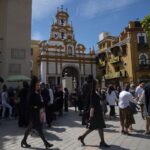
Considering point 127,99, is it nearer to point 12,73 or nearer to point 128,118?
point 128,118

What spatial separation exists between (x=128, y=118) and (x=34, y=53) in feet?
129

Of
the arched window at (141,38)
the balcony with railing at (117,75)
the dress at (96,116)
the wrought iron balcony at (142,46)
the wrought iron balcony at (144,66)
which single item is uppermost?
the arched window at (141,38)

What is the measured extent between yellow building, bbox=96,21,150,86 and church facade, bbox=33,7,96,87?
5468 millimetres

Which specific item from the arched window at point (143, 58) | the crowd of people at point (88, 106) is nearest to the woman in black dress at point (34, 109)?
the crowd of people at point (88, 106)

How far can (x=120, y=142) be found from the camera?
6922 millimetres

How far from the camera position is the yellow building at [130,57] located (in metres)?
37.2

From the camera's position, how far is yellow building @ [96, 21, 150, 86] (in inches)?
1464

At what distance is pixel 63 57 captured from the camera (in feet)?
145

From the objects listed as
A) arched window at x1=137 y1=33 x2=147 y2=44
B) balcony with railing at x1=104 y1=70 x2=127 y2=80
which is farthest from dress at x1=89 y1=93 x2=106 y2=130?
arched window at x1=137 y1=33 x2=147 y2=44

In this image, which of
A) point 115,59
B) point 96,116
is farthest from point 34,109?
point 115,59

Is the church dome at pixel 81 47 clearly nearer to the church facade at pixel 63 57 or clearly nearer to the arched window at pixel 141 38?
the church facade at pixel 63 57

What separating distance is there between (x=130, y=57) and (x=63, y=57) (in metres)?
12.7

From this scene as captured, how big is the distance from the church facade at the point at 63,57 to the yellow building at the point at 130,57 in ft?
17.9

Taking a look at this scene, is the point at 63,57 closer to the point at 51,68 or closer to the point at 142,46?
the point at 51,68
